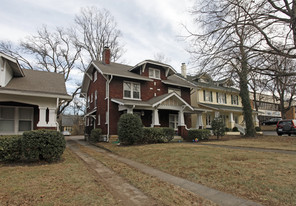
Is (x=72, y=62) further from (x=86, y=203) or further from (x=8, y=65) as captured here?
(x=86, y=203)

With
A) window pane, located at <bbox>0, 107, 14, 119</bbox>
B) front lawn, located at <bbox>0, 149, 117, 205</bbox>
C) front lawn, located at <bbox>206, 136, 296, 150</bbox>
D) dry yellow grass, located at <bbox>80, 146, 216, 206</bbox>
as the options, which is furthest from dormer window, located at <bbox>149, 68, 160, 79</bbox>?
dry yellow grass, located at <bbox>80, 146, 216, 206</bbox>

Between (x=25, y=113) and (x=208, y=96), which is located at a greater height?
(x=208, y=96)

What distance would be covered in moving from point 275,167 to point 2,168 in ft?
31.7

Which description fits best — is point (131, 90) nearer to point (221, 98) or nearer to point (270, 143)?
point (270, 143)

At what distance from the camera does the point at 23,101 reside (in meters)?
9.88

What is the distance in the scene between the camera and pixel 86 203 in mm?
3951

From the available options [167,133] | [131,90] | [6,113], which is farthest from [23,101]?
[131,90]

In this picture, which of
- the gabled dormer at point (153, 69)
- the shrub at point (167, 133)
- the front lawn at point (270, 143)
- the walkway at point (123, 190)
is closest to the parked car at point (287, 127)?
the front lawn at point (270, 143)

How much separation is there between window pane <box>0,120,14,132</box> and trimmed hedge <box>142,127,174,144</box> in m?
7.84

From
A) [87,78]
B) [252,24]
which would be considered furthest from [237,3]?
[87,78]

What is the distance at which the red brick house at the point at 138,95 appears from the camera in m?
16.7

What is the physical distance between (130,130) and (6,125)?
7.00 meters

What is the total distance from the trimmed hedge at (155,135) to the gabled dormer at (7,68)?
28.7 ft

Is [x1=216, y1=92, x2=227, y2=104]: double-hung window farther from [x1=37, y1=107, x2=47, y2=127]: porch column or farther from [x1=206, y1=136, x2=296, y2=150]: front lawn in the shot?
[x1=37, y1=107, x2=47, y2=127]: porch column
